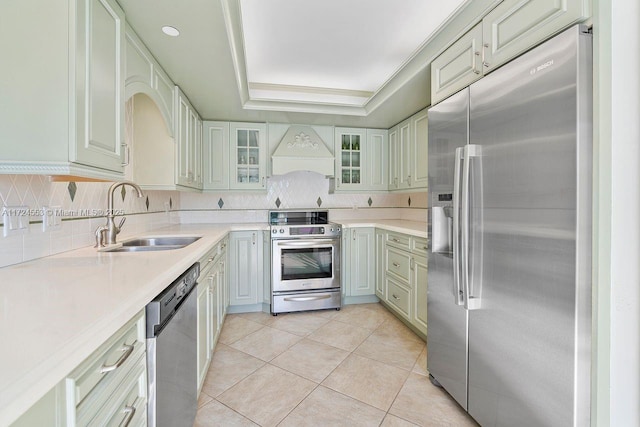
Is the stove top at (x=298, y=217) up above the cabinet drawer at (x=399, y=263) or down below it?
above

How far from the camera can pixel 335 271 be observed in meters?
3.19

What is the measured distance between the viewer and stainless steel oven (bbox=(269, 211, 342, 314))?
3062mm

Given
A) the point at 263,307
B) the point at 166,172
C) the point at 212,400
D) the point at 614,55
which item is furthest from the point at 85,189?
the point at 614,55

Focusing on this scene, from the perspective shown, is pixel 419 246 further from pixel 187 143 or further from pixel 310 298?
pixel 187 143

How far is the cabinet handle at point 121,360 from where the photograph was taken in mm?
721

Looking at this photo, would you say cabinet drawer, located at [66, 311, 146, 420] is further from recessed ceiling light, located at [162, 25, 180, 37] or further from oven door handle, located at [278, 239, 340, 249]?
oven door handle, located at [278, 239, 340, 249]

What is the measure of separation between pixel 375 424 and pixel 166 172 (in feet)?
7.45

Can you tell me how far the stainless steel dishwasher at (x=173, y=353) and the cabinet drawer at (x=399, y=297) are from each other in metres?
1.87

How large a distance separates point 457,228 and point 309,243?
179 centimetres

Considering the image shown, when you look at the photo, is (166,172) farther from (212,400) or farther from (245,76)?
(212,400)

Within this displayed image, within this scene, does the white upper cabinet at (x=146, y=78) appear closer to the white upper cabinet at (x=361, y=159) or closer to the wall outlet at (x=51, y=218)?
the wall outlet at (x=51, y=218)

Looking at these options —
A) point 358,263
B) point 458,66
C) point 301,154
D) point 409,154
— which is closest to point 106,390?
point 458,66

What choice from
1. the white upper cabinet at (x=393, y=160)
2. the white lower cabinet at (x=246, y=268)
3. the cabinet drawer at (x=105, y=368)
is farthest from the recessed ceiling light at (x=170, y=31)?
the white upper cabinet at (x=393, y=160)

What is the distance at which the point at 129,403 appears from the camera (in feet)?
2.83
